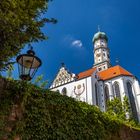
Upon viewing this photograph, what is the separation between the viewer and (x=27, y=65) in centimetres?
572

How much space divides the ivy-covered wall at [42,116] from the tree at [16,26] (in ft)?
4.46

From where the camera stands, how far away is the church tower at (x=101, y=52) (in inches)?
2456

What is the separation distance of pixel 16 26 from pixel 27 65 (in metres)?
1.26

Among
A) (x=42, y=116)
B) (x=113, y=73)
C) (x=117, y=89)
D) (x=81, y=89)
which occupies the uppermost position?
(x=113, y=73)

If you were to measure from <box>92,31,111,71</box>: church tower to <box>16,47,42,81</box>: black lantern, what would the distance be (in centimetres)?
5593

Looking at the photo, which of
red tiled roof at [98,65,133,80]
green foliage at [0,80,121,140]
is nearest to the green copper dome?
red tiled roof at [98,65,133,80]

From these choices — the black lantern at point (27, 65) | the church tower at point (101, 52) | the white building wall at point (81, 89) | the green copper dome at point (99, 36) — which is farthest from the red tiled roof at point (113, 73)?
the black lantern at point (27, 65)

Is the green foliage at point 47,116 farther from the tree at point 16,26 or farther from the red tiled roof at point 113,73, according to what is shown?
the red tiled roof at point 113,73

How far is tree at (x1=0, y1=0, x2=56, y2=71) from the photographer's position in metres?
5.98

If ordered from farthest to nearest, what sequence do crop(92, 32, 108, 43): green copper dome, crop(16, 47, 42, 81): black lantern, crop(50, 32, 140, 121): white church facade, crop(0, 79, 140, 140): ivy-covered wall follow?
crop(92, 32, 108, 43): green copper dome < crop(50, 32, 140, 121): white church facade < crop(16, 47, 42, 81): black lantern < crop(0, 79, 140, 140): ivy-covered wall

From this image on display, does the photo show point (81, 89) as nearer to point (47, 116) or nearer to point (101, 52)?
point (101, 52)

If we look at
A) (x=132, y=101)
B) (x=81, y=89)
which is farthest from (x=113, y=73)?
(x=81, y=89)

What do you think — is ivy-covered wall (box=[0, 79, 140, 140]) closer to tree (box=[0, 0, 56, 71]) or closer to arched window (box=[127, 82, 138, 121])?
tree (box=[0, 0, 56, 71])

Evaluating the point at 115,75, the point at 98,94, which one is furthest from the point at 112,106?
the point at 115,75
